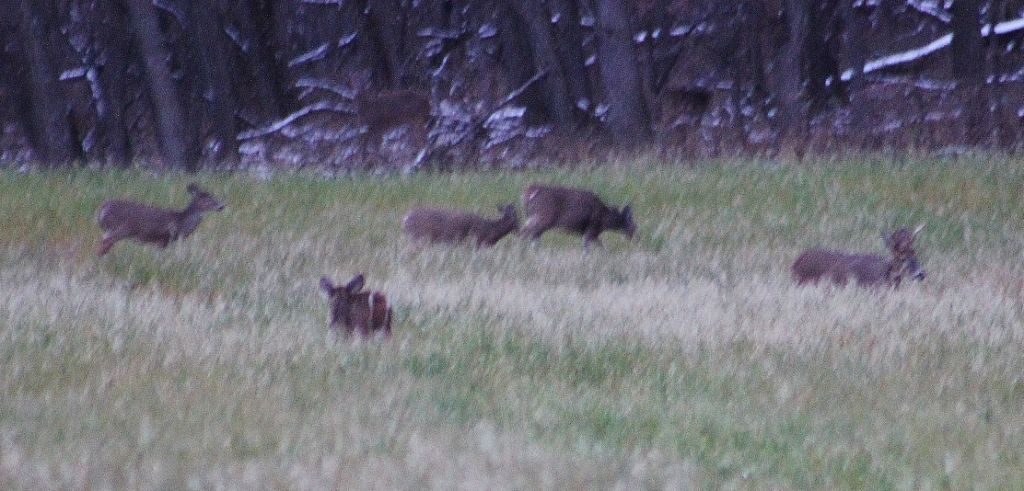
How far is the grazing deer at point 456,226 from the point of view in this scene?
16125 millimetres

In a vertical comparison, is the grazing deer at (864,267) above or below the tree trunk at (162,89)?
below

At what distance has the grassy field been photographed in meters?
7.46

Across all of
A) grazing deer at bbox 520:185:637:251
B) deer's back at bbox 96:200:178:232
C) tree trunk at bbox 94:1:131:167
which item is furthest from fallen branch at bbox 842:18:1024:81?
Result: deer's back at bbox 96:200:178:232

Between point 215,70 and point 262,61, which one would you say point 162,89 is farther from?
point 262,61

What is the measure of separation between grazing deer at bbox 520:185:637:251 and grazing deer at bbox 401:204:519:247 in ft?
0.66

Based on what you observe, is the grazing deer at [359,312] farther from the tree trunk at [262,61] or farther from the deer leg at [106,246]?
the tree trunk at [262,61]

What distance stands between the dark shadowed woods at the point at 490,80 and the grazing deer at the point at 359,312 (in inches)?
546

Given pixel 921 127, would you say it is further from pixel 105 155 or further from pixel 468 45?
pixel 468 45

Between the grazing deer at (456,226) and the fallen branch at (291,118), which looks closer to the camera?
the grazing deer at (456,226)

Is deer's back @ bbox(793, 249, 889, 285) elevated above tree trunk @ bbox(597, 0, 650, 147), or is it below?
below

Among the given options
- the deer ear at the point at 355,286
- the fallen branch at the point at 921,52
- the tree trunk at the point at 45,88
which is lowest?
the fallen branch at the point at 921,52

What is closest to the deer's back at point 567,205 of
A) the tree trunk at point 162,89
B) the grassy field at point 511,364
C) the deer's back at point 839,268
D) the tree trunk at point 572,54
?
the grassy field at point 511,364

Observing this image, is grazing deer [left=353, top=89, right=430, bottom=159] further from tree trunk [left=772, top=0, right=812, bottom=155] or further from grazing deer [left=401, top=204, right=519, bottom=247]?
grazing deer [left=401, top=204, right=519, bottom=247]

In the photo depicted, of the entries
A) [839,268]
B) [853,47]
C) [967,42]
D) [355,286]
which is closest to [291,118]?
[853,47]
